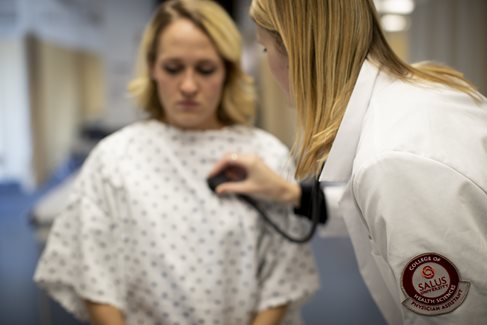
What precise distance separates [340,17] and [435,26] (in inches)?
82.5

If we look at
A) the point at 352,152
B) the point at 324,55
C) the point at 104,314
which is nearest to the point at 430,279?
the point at 352,152

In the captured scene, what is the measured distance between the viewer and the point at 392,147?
25.1 inches

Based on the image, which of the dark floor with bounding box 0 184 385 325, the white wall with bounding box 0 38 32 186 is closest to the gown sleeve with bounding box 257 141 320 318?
the dark floor with bounding box 0 184 385 325

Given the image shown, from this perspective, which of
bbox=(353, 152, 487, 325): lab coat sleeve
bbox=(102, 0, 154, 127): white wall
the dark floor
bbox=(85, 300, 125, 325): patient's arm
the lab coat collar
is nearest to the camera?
bbox=(353, 152, 487, 325): lab coat sleeve

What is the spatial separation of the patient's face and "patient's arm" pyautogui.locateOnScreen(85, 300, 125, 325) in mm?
523

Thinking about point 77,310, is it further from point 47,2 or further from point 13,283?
point 47,2

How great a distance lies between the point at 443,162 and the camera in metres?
0.63

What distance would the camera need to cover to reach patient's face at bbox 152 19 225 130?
46.4 inches

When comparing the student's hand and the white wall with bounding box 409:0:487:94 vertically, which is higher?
the white wall with bounding box 409:0:487:94

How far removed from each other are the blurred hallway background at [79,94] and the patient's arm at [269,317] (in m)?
0.55

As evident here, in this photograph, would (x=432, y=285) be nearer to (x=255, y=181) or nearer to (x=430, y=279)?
(x=430, y=279)

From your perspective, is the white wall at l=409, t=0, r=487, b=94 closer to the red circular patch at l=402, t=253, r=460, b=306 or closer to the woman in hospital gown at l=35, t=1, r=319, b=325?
the woman in hospital gown at l=35, t=1, r=319, b=325

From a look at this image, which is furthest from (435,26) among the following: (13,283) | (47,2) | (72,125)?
(72,125)

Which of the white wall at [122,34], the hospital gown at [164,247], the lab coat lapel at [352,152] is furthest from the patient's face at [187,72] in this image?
the white wall at [122,34]
